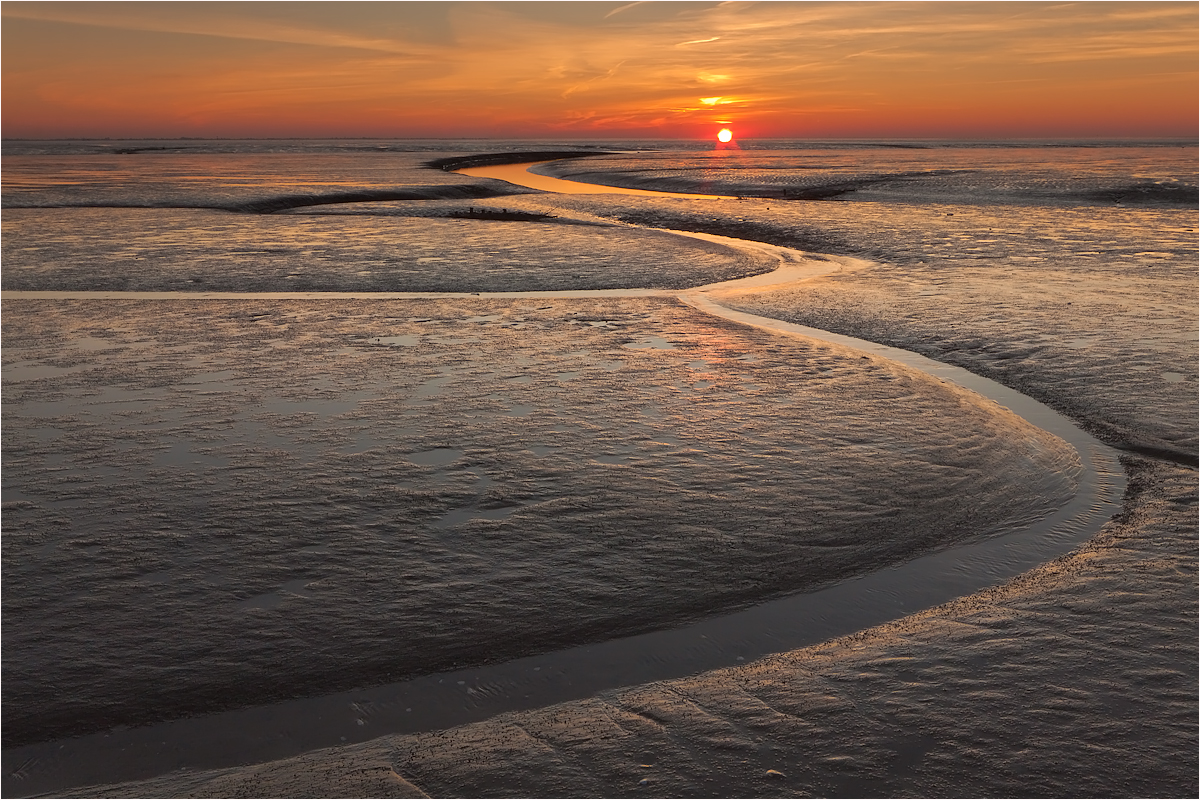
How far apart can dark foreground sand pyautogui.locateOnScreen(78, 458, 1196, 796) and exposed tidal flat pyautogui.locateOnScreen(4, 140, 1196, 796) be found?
0.01 metres

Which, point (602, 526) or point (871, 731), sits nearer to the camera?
point (871, 731)

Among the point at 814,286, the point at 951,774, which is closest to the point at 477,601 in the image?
the point at 951,774

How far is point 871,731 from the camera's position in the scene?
3.23 m

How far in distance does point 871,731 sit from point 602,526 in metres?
2.01

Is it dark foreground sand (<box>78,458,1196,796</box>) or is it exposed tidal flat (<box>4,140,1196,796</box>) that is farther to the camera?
exposed tidal flat (<box>4,140,1196,796</box>)

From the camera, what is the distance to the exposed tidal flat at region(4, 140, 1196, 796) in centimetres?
317

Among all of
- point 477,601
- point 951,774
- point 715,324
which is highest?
point 715,324

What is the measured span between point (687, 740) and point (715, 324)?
7553 mm

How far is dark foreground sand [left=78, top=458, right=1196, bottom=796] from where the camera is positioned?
9.73 ft

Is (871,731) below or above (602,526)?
below

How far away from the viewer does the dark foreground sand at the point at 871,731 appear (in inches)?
117

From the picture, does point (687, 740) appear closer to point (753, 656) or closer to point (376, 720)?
point (753, 656)

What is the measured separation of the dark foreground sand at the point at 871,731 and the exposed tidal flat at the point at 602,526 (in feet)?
0.04

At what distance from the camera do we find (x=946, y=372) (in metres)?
8.42
